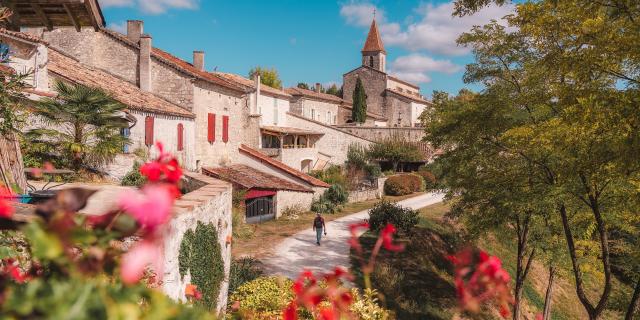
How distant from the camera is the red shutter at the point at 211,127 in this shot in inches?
993

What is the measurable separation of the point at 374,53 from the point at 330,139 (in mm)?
30129

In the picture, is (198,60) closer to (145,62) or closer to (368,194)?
(145,62)

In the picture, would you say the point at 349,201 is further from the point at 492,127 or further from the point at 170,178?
the point at 170,178

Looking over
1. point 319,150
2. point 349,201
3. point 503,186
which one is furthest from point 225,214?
point 319,150

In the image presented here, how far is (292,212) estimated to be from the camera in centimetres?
2672

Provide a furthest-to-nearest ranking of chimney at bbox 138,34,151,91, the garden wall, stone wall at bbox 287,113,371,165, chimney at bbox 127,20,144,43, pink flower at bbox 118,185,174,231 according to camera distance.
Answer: stone wall at bbox 287,113,371,165, the garden wall, chimney at bbox 127,20,144,43, chimney at bbox 138,34,151,91, pink flower at bbox 118,185,174,231

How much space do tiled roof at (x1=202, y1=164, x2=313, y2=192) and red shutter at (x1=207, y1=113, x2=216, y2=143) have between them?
5.84 feet

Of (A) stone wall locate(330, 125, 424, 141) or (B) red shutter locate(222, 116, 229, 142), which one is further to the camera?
(A) stone wall locate(330, 125, 424, 141)

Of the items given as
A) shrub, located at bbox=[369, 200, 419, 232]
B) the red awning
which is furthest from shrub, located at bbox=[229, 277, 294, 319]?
the red awning

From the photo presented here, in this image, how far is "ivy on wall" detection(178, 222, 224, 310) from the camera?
7.09 metres

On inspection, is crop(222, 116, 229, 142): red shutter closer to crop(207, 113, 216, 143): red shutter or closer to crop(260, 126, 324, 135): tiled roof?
crop(207, 113, 216, 143): red shutter

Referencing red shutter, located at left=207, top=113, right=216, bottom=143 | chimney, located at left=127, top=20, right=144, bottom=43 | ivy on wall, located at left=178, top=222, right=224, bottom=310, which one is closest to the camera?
ivy on wall, located at left=178, top=222, right=224, bottom=310

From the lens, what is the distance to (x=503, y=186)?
13.0 m

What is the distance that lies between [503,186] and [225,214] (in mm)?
7866
